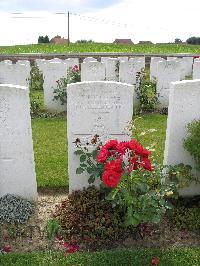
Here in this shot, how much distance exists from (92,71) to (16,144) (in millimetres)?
6697

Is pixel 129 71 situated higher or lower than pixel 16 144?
higher

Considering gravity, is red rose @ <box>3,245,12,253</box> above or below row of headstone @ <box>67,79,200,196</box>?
below

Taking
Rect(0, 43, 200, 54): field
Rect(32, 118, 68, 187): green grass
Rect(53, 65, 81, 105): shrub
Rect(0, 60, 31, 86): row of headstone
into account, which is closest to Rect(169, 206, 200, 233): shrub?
Rect(32, 118, 68, 187): green grass

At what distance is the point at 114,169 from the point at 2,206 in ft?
6.11

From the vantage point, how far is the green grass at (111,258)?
4.29 m

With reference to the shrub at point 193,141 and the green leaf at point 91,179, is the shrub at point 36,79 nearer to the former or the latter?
the green leaf at point 91,179

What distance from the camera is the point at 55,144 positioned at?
26.3ft

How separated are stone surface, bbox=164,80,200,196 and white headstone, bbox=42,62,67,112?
583cm

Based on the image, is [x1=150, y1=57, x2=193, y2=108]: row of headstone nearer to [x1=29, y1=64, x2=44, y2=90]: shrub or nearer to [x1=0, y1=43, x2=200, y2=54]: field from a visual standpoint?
[x1=29, y1=64, x2=44, y2=90]: shrub

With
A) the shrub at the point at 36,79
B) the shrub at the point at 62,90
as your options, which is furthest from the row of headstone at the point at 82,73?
the shrub at the point at 36,79

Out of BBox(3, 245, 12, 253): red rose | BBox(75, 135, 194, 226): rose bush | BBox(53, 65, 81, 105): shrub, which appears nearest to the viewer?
BBox(75, 135, 194, 226): rose bush

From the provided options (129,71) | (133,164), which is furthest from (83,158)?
(129,71)

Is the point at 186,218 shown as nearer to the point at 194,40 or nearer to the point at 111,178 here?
the point at 111,178

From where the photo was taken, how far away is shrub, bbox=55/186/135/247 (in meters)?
4.71
